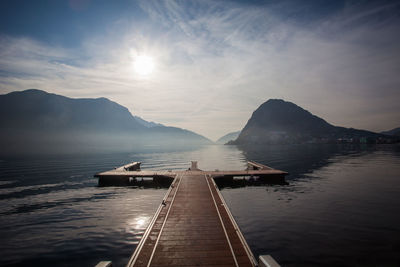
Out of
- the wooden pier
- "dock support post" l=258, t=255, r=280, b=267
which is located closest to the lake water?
the wooden pier

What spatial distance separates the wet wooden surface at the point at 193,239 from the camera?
8.07 m

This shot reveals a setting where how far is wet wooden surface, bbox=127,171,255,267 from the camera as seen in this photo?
8070 mm

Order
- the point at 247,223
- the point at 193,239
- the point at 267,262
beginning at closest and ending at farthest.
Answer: the point at 267,262, the point at 193,239, the point at 247,223

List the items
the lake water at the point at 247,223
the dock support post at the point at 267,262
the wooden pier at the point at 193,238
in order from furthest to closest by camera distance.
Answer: the lake water at the point at 247,223 < the wooden pier at the point at 193,238 < the dock support post at the point at 267,262

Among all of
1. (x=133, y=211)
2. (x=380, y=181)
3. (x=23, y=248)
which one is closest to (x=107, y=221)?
(x=133, y=211)

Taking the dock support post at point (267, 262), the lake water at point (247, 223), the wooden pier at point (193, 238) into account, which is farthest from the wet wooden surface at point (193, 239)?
the lake water at point (247, 223)

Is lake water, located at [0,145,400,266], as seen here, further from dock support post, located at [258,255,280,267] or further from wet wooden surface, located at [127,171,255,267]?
dock support post, located at [258,255,280,267]

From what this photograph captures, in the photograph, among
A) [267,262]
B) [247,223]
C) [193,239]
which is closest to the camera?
[267,262]

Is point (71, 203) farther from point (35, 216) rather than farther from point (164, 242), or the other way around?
point (164, 242)

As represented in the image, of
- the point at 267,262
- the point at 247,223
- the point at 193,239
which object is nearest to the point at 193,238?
the point at 193,239

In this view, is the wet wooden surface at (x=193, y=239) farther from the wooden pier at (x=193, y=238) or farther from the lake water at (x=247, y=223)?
the lake water at (x=247, y=223)

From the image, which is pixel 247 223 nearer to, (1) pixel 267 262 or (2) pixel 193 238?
(2) pixel 193 238

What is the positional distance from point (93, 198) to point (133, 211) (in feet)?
23.5

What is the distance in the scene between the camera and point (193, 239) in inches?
390
